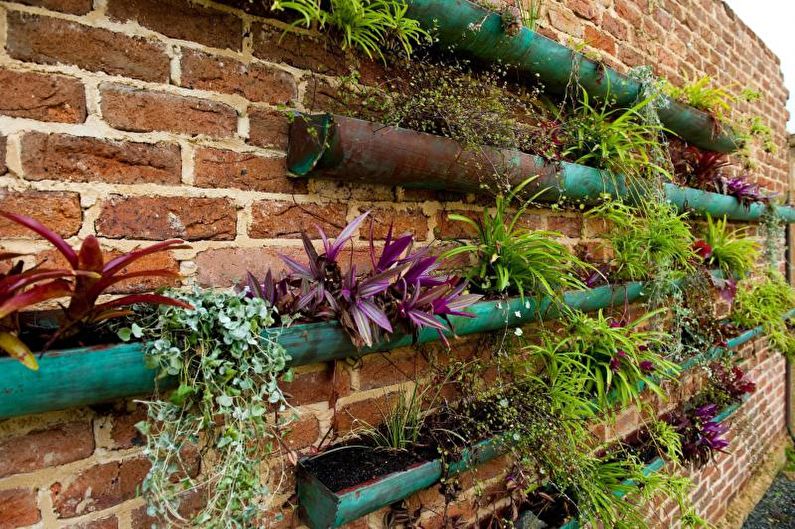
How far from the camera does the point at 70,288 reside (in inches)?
29.9

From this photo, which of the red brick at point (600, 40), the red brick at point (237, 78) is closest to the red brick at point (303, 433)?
the red brick at point (237, 78)

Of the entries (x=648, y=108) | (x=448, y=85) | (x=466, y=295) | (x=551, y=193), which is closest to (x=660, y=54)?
(x=648, y=108)

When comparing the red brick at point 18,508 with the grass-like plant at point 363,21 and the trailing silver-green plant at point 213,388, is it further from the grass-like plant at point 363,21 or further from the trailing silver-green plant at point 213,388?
the grass-like plant at point 363,21

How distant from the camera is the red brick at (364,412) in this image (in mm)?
1294

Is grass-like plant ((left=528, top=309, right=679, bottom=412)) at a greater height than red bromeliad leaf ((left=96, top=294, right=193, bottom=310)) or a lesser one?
lesser

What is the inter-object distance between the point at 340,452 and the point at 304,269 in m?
0.53

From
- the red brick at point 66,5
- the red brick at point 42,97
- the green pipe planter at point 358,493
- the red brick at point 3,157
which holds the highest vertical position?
the red brick at point 66,5

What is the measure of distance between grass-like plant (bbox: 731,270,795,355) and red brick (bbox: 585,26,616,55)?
1.95 metres

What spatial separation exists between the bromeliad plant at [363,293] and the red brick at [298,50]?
0.46 meters

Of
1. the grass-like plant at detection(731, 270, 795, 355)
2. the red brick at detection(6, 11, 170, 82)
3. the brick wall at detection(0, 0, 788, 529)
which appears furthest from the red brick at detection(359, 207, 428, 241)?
the grass-like plant at detection(731, 270, 795, 355)

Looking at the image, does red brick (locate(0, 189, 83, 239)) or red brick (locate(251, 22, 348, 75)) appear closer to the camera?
red brick (locate(0, 189, 83, 239))

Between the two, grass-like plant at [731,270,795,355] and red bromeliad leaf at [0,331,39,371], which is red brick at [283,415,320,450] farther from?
grass-like plant at [731,270,795,355]

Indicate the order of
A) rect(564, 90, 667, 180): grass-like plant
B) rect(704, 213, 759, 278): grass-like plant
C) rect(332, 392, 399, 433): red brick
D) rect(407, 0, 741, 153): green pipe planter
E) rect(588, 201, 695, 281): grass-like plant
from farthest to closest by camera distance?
rect(704, 213, 759, 278): grass-like plant, rect(588, 201, 695, 281): grass-like plant, rect(564, 90, 667, 180): grass-like plant, rect(407, 0, 741, 153): green pipe planter, rect(332, 392, 399, 433): red brick

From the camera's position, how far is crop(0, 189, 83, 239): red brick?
85cm
